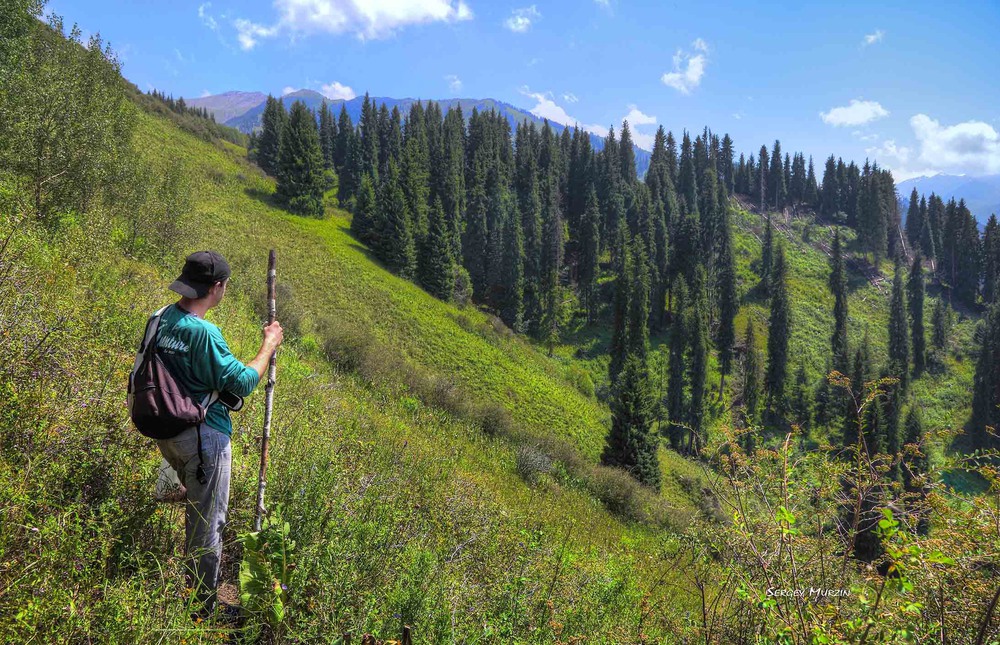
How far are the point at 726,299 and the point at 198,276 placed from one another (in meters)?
79.0

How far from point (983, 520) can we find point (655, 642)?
2377 millimetres

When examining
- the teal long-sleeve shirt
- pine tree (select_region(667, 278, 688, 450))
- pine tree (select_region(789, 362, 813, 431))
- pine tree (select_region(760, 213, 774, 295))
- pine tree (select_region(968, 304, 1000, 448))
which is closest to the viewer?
the teal long-sleeve shirt

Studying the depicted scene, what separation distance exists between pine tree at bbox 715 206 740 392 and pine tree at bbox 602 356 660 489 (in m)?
39.1

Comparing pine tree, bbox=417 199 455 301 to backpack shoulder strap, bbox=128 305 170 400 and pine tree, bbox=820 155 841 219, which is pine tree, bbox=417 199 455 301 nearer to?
backpack shoulder strap, bbox=128 305 170 400

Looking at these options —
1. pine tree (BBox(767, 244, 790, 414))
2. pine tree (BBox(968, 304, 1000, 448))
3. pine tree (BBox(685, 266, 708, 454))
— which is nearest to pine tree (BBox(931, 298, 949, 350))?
pine tree (BBox(968, 304, 1000, 448))

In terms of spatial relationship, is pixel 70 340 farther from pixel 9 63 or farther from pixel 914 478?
pixel 9 63

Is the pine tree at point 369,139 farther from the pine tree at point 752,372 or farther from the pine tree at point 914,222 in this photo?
the pine tree at point 914,222

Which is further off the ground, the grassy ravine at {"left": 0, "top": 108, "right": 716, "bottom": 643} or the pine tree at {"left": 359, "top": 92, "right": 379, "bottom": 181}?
the pine tree at {"left": 359, "top": 92, "right": 379, "bottom": 181}

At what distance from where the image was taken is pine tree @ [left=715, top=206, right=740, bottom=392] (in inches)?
2721

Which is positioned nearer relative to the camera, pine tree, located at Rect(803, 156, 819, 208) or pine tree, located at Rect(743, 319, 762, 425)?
pine tree, located at Rect(743, 319, 762, 425)

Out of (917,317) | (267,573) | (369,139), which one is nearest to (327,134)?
(369,139)

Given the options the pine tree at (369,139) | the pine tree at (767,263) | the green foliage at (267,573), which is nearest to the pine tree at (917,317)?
the pine tree at (767,263)

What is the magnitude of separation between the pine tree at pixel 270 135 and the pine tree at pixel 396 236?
2917 cm

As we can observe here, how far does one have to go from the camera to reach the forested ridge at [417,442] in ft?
8.94
